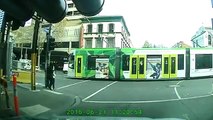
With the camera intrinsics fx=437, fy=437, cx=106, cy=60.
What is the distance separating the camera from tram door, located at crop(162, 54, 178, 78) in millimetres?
4297

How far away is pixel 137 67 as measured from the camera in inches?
169

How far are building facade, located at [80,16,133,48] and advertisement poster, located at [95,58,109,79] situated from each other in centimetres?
15

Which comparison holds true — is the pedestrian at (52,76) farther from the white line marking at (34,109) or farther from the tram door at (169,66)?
Result: the tram door at (169,66)

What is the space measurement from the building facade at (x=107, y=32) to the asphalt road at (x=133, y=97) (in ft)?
1.35

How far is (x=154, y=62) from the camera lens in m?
4.35

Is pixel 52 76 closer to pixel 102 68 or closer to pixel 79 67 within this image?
pixel 79 67

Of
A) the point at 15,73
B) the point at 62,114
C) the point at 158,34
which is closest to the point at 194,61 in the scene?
the point at 158,34

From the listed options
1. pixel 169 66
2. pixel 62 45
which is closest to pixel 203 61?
pixel 169 66

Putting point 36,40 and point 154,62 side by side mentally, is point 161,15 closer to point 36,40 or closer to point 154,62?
point 154,62

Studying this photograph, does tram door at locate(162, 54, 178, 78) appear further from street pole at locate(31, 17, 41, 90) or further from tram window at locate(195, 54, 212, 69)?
street pole at locate(31, 17, 41, 90)

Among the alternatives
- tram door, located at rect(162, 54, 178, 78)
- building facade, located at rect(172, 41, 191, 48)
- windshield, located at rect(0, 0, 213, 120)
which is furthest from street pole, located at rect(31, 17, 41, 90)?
building facade, located at rect(172, 41, 191, 48)

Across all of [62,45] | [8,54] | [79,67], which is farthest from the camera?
[8,54]

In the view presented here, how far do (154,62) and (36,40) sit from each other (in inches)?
48.1

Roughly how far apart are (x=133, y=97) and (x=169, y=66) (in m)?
0.53
